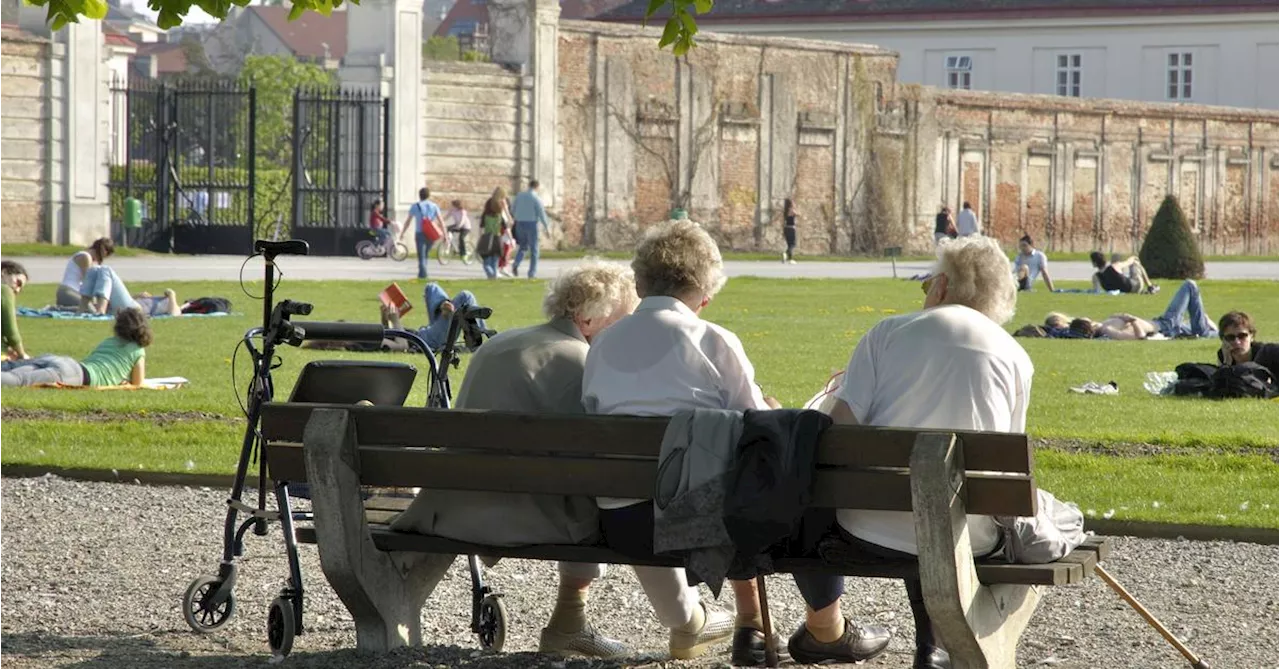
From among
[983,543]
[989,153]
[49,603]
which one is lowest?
[49,603]

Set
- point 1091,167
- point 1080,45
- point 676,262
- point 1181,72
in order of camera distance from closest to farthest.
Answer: point 676,262
point 1091,167
point 1181,72
point 1080,45

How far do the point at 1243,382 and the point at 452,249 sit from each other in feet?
87.3

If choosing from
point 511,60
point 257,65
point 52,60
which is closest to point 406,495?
point 52,60

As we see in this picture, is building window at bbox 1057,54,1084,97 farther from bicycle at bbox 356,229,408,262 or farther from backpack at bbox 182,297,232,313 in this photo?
backpack at bbox 182,297,232,313

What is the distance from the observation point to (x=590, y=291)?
6.04 m

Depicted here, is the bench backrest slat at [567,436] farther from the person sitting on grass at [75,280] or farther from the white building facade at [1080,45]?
the white building facade at [1080,45]

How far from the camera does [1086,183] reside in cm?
5659

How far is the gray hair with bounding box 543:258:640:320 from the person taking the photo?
6.04 m

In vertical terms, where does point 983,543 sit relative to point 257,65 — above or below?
below

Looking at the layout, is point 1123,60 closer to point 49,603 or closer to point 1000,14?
point 1000,14

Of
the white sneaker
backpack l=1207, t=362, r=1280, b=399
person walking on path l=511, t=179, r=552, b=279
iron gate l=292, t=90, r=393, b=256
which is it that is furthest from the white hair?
iron gate l=292, t=90, r=393, b=256

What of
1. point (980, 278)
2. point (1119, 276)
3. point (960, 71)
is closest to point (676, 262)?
point (980, 278)

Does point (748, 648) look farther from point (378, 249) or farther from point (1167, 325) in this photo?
point (378, 249)

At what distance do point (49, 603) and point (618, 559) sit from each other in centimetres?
243
